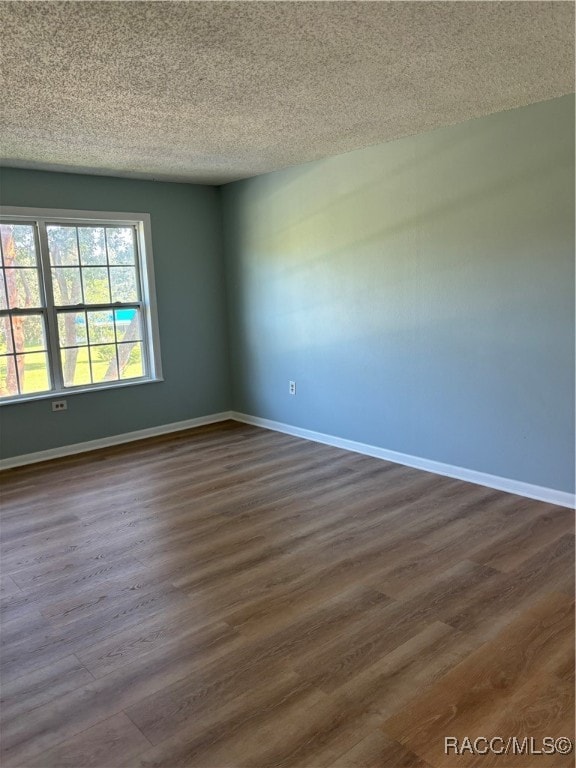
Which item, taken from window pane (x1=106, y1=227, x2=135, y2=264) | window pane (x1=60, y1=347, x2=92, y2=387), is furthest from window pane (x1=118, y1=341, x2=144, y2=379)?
window pane (x1=106, y1=227, x2=135, y2=264)

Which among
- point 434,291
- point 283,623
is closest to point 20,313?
point 434,291

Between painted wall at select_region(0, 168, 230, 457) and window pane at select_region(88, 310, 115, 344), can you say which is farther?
window pane at select_region(88, 310, 115, 344)

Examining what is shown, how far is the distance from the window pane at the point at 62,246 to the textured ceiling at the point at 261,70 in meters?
0.84

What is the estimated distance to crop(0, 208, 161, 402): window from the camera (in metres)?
4.73

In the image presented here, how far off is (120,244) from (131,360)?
3.62 feet

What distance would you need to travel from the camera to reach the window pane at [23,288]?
4.70m

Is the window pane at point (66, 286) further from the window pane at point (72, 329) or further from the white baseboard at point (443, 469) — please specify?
the white baseboard at point (443, 469)

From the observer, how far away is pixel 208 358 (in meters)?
5.94

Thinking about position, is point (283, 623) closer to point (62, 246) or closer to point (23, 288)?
point (23, 288)

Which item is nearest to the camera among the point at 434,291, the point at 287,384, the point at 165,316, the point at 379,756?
the point at 379,756

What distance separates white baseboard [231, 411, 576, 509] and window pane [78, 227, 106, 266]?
88.4 inches

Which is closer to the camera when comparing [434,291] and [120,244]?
[434,291]

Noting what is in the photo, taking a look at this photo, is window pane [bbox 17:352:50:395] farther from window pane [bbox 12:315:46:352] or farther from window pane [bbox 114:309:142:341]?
window pane [bbox 114:309:142:341]

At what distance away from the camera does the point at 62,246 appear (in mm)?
4934
